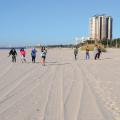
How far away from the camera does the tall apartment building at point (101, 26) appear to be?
19412cm

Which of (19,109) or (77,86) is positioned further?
(77,86)

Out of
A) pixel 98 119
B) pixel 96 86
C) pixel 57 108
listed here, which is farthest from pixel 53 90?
pixel 98 119

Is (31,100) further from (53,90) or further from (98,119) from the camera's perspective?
(98,119)

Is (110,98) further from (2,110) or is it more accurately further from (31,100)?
(2,110)

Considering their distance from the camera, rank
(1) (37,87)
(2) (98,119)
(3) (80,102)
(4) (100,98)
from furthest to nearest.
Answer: (1) (37,87) → (4) (100,98) → (3) (80,102) → (2) (98,119)

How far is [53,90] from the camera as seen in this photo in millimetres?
12805

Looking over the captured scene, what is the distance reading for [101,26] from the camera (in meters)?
195

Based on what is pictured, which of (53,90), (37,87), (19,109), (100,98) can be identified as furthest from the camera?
(37,87)

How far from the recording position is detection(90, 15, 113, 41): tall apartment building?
19412 centimetres

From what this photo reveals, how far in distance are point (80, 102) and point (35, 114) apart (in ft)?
6.65

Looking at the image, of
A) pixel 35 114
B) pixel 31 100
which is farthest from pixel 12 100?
pixel 35 114

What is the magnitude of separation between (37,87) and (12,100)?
10.6ft

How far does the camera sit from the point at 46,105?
9.63 meters

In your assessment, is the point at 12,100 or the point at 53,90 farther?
the point at 53,90
